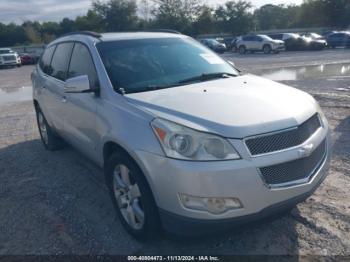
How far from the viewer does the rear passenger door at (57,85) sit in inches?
192

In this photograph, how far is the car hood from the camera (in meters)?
2.82

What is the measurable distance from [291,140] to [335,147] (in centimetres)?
291

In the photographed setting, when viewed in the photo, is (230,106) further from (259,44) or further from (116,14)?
(116,14)

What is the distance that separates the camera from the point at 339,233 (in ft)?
10.8

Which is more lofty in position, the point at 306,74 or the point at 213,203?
Result: the point at 213,203

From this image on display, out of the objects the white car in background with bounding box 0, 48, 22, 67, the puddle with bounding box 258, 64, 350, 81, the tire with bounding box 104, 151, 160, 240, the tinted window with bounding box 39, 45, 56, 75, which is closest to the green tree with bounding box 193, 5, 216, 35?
the white car in background with bounding box 0, 48, 22, 67

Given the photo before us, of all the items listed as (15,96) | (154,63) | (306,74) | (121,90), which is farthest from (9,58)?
(121,90)

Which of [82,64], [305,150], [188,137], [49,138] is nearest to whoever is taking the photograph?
[188,137]

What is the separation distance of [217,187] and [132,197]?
95 centimetres

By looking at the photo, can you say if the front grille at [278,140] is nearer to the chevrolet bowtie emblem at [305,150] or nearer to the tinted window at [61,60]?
the chevrolet bowtie emblem at [305,150]

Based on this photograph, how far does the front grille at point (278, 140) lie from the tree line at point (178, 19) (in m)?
53.7

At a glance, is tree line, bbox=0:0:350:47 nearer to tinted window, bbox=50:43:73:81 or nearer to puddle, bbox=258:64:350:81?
puddle, bbox=258:64:350:81

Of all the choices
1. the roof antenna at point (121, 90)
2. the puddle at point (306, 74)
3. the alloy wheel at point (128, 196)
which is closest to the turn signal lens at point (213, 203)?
the alloy wheel at point (128, 196)

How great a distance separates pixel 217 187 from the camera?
2.65 metres
